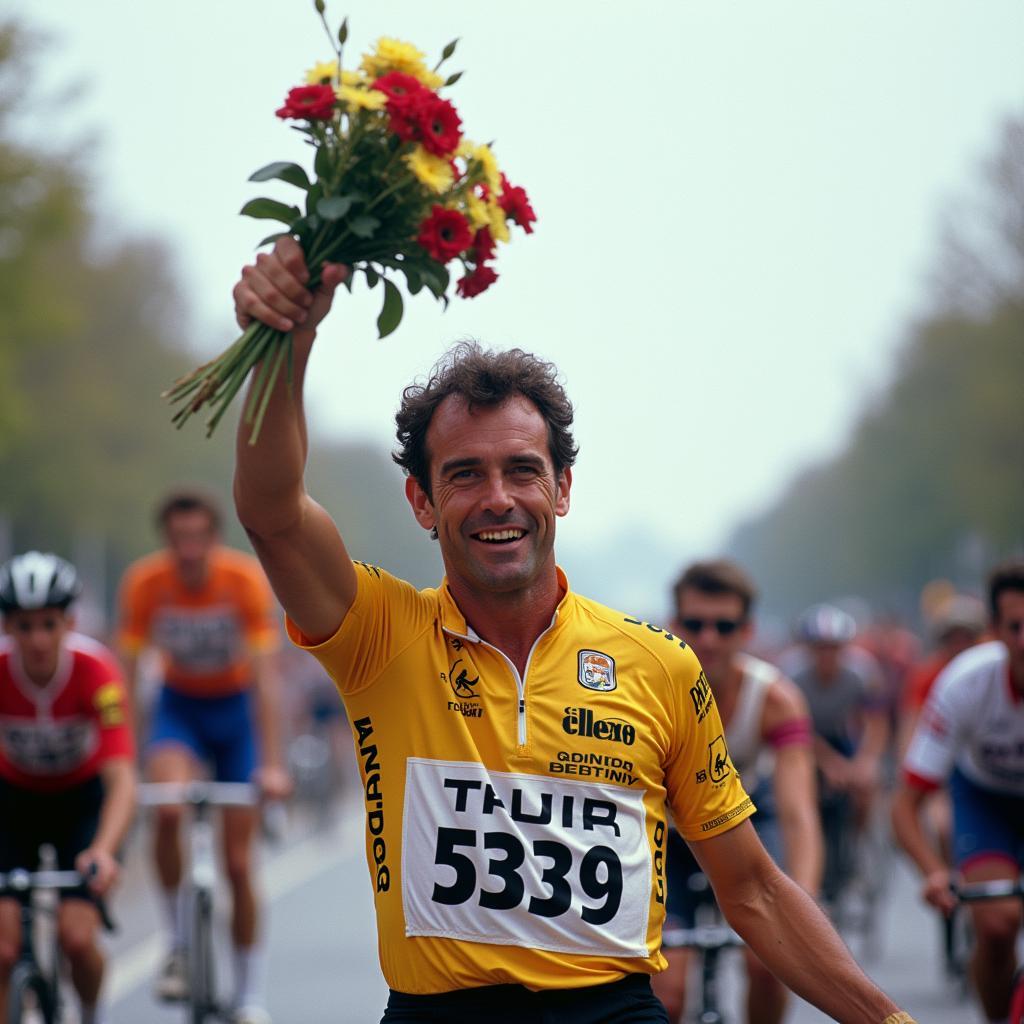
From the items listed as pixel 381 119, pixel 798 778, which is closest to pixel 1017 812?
pixel 798 778

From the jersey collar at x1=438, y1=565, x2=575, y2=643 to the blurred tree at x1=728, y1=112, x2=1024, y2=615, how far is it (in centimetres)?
2741

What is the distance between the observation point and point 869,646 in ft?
90.9

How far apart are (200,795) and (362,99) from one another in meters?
6.38

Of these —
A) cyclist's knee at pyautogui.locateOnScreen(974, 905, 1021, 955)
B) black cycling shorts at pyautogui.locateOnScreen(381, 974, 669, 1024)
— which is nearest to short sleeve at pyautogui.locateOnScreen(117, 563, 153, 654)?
cyclist's knee at pyautogui.locateOnScreen(974, 905, 1021, 955)

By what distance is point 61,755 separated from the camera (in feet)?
27.7

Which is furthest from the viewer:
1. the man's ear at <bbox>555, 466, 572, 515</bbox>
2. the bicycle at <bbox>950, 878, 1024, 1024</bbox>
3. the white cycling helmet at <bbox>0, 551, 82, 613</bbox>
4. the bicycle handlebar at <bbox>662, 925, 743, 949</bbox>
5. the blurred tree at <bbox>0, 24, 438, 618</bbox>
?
the blurred tree at <bbox>0, 24, 438, 618</bbox>

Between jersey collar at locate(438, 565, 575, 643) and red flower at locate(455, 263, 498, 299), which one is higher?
red flower at locate(455, 263, 498, 299)

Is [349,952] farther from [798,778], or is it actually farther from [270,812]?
[798,778]

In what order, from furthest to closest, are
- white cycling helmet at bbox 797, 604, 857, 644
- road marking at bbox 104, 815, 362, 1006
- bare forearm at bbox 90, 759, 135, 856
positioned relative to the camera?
white cycling helmet at bbox 797, 604, 857, 644, road marking at bbox 104, 815, 362, 1006, bare forearm at bbox 90, 759, 135, 856

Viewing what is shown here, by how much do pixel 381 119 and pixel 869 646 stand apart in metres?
24.5

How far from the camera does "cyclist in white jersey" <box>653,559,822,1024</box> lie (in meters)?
7.27

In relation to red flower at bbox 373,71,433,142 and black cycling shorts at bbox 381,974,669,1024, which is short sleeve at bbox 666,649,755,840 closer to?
black cycling shorts at bbox 381,974,669,1024

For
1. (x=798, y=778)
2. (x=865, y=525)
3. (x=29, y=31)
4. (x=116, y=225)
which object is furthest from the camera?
(x=865, y=525)

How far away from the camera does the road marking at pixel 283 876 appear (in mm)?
12102
